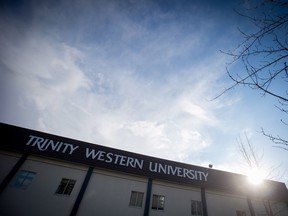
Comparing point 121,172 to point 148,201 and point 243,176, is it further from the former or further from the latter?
point 243,176

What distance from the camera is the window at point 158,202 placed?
11.9 meters

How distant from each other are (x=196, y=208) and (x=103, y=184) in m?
7.72

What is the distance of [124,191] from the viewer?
1180 centimetres

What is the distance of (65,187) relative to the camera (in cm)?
1102

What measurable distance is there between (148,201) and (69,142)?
761 centimetres

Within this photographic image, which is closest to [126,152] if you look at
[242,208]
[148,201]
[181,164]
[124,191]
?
[124,191]

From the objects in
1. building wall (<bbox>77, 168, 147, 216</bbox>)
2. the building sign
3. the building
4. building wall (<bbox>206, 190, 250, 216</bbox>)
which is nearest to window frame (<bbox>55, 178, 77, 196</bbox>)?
the building

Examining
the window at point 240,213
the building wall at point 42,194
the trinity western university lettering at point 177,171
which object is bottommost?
the building wall at point 42,194

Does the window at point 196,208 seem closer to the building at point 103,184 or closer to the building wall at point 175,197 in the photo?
the building at point 103,184

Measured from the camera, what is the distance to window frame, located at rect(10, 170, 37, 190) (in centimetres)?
1034

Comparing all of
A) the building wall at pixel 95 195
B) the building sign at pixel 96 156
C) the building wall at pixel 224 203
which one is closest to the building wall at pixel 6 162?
the building wall at pixel 95 195

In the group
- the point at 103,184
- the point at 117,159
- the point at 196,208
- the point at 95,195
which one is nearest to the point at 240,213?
the point at 196,208

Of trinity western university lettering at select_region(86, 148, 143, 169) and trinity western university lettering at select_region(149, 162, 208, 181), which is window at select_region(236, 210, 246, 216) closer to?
trinity western university lettering at select_region(149, 162, 208, 181)

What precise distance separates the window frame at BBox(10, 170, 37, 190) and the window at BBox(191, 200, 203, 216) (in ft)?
39.9
